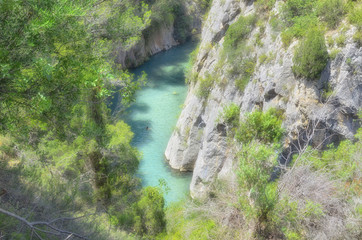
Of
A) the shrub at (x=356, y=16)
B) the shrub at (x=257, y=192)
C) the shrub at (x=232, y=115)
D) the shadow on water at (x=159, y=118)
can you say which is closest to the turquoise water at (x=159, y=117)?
the shadow on water at (x=159, y=118)

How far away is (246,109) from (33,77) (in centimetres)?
854

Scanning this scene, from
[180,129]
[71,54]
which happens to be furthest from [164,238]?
[180,129]

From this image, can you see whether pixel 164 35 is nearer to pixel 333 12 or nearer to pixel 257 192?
pixel 333 12

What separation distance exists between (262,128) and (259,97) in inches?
77.7

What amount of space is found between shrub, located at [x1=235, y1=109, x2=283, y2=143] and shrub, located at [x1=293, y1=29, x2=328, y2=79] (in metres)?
1.71

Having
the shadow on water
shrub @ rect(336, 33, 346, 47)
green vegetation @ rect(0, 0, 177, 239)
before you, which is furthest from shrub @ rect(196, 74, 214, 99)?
shrub @ rect(336, 33, 346, 47)

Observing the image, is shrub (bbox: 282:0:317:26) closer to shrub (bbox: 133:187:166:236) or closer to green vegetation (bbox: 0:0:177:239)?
green vegetation (bbox: 0:0:177:239)

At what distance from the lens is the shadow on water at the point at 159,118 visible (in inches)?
610

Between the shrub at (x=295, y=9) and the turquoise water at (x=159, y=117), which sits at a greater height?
the shrub at (x=295, y=9)

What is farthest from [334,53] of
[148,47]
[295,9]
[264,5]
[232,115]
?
[148,47]

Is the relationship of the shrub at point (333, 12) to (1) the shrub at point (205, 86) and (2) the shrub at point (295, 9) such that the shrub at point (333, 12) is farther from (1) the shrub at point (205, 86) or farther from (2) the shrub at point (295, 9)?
(1) the shrub at point (205, 86)

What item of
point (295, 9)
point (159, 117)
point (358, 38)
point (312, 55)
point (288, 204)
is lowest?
point (159, 117)

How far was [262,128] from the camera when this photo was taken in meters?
9.56

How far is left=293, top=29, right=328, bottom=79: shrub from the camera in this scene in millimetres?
8789
